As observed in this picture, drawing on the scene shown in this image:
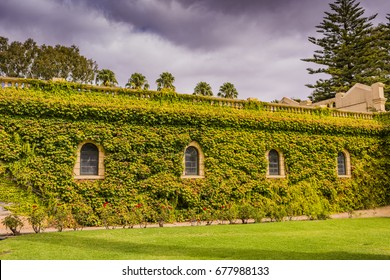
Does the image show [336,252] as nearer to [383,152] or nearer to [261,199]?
[261,199]

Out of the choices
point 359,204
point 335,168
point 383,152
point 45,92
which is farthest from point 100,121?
point 383,152

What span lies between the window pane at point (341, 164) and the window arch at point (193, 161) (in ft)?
34.0

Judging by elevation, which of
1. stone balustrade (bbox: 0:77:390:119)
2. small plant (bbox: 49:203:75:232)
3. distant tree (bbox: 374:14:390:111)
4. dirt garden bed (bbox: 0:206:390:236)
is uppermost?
distant tree (bbox: 374:14:390:111)

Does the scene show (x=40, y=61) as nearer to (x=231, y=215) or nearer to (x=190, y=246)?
(x=231, y=215)

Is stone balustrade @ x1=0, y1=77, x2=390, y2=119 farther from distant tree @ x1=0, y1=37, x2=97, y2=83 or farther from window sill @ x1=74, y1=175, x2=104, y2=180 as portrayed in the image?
distant tree @ x1=0, y1=37, x2=97, y2=83

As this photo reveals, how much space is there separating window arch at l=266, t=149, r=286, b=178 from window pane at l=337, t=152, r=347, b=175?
4883 millimetres

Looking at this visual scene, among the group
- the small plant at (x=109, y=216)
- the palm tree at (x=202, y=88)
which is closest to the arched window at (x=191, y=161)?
the small plant at (x=109, y=216)

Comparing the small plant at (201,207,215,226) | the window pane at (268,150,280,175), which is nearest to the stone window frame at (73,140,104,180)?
the small plant at (201,207,215,226)

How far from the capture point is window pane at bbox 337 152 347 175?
2573 centimetres

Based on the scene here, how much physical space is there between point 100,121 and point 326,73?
3708 centimetres

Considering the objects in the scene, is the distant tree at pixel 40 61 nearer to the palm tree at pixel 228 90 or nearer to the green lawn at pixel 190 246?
the palm tree at pixel 228 90

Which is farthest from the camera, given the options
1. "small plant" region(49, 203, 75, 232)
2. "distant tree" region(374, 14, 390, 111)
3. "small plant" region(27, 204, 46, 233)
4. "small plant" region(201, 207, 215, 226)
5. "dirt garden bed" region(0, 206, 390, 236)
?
"distant tree" region(374, 14, 390, 111)

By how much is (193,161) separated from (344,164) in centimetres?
1132

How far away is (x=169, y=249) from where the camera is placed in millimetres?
10156
